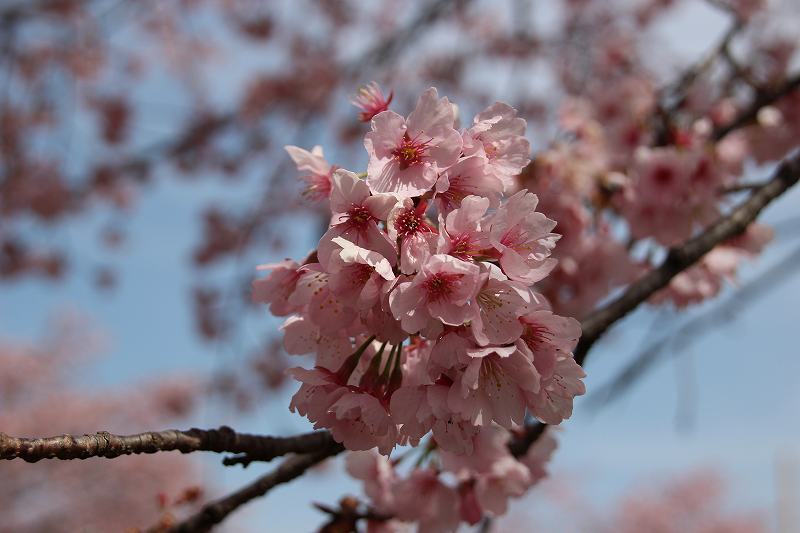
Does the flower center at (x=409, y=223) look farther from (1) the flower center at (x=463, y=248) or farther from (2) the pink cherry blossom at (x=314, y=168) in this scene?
(2) the pink cherry blossom at (x=314, y=168)

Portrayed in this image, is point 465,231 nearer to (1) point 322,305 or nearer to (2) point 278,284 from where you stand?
(1) point 322,305

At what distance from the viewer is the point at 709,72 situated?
2.88 meters

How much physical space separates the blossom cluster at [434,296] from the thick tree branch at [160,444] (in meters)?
0.13

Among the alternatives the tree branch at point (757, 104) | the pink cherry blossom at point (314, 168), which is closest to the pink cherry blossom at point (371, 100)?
the pink cherry blossom at point (314, 168)

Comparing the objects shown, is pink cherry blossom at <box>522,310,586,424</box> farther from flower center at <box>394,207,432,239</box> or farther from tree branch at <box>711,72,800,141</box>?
tree branch at <box>711,72,800,141</box>

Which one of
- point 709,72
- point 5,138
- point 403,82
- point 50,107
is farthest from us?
point 403,82

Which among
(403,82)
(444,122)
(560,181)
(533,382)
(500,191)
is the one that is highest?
(403,82)

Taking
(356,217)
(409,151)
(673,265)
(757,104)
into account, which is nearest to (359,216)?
(356,217)

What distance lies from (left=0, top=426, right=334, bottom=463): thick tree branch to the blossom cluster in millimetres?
128

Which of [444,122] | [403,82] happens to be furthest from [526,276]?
[403,82]

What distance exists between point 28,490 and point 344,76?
15037 millimetres

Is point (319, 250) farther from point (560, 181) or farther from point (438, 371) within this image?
point (560, 181)

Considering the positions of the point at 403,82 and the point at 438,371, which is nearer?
the point at 438,371

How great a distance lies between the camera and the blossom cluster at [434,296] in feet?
2.97
